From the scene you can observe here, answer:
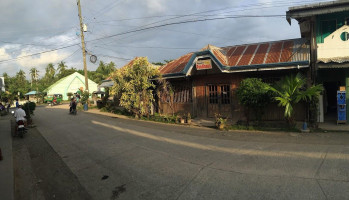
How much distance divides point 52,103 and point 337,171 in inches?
1622

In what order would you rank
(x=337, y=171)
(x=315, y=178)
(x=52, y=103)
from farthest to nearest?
(x=52, y=103), (x=337, y=171), (x=315, y=178)

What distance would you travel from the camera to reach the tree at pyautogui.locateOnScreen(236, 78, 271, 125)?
1072 cm

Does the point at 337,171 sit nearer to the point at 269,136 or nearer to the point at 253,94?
the point at 269,136

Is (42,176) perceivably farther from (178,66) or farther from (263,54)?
(178,66)

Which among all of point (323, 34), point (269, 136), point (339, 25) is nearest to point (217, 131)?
point (269, 136)

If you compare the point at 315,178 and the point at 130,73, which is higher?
the point at 130,73

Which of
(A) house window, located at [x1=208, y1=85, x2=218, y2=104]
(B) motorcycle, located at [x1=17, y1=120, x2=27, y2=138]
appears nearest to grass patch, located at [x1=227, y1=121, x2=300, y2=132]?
(A) house window, located at [x1=208, y1=85, x2=218, y2=104]

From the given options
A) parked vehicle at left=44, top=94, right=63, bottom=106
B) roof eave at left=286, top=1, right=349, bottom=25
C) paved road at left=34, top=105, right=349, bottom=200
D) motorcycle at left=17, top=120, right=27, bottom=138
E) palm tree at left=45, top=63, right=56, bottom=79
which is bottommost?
paved road at left=34, top=105, right=349, bottom=200

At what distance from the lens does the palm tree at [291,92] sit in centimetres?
924

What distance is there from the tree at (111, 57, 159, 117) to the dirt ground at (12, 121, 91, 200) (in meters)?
7.15

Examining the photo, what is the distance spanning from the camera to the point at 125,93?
1541 centimetres

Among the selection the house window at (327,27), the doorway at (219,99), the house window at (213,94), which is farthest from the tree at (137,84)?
the house window at (327,27)

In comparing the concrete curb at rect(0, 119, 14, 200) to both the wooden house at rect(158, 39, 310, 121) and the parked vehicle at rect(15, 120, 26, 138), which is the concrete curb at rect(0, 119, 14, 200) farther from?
the wooden house at rect(158, 39, 310, 121)

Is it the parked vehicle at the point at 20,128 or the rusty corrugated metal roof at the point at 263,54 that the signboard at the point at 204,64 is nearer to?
the rusty corrugated metal roof at the point at 263,54
